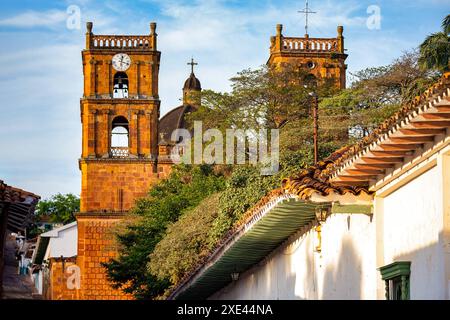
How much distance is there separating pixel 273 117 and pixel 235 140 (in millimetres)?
3377

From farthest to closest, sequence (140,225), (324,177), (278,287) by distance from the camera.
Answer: (140,225) → (278,287) → (324,177)

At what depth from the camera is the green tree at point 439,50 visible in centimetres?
4131

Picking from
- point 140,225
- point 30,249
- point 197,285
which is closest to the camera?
point 197,285

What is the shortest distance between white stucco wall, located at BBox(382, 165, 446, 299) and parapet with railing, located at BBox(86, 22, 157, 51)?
6064 cm

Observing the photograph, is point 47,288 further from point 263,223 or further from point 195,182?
point 263,223

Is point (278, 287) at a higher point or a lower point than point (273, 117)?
lower

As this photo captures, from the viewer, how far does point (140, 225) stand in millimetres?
56688

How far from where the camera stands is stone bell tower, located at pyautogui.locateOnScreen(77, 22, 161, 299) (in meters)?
76.8

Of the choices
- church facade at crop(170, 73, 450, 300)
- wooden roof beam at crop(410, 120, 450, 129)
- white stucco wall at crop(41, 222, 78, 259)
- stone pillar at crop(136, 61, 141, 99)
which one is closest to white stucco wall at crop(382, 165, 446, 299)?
church facade at crop(170, 73, 450, 300)

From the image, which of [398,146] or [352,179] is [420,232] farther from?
[352,179]

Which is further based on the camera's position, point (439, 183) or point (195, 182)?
point (195, 182)

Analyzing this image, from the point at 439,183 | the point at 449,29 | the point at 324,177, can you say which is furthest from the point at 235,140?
the point at 439,183

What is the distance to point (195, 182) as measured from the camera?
196 ft
